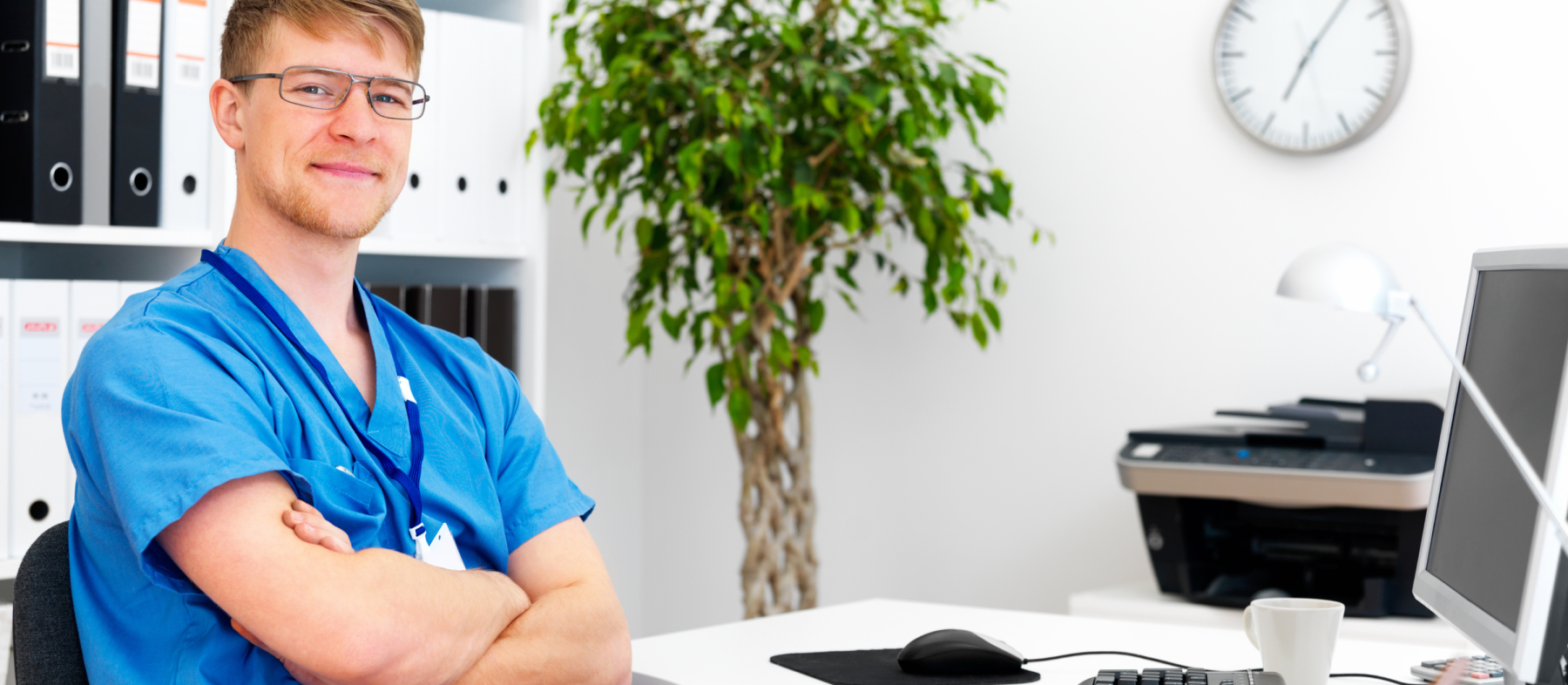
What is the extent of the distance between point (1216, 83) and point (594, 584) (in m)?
1.72

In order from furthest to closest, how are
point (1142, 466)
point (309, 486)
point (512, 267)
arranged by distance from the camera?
point (512, 267) → point (1142, 466) → point (309, 486)

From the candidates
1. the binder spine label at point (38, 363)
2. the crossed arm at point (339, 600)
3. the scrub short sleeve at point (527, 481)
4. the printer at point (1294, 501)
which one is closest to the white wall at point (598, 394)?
the binder spine label at point (38, 363)

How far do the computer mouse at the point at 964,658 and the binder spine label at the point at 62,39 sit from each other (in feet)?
4.55

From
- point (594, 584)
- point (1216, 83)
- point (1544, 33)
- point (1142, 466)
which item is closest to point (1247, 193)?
point (1216, 83)

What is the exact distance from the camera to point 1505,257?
1.02 metres

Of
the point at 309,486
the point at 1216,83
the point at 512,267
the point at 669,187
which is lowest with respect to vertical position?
the point at 309,486

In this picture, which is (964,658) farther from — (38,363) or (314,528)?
(38,363)

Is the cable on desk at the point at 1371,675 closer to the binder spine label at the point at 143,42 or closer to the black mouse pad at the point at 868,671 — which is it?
the black mouse pad at the point at 868,671

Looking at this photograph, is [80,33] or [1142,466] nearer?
[80,33]

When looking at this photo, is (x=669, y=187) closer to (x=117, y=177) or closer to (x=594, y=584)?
(x=117, y=177)

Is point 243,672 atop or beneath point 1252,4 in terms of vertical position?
beneath

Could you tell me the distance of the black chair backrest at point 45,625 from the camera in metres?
1.06

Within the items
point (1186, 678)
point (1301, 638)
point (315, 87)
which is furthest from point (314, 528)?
point (1301, 638)

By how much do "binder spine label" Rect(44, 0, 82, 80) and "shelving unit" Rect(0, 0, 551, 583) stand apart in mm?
227
